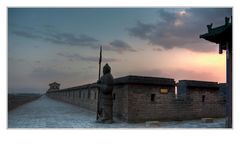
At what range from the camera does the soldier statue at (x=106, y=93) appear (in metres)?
9.20

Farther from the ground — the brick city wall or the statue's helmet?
the statue's helmet

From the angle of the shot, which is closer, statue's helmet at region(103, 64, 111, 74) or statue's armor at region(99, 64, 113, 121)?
statue's armor at region(99, 64, 113, 121)

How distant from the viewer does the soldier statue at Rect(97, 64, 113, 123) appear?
9.20m

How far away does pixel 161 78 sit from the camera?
9.90m

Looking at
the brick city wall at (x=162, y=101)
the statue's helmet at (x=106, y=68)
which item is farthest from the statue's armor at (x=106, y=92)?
the brick city wall at (x=162, y=101)

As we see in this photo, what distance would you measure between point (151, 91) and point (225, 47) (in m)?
2.73

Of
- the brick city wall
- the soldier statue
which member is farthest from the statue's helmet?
the brick city wall

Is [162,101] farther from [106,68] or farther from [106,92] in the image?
[106,68]

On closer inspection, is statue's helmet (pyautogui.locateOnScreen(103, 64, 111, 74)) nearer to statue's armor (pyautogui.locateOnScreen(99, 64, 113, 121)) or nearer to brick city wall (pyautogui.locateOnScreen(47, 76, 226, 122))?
statue's armor (pyautogui.locateOnScreen(99, 64, 113, 121))

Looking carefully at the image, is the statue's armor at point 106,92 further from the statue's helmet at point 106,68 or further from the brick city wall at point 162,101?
the brick city wall at point 162,101

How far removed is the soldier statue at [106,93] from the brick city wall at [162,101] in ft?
1.54

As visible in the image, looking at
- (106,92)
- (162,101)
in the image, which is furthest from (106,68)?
(162,101)
